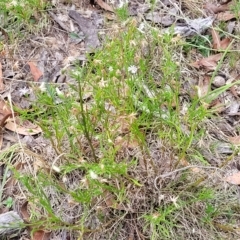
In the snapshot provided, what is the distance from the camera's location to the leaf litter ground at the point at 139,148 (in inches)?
70.9

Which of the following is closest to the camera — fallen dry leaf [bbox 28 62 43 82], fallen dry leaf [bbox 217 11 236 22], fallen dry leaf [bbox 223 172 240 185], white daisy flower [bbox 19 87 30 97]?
fallen dry leaf [bbox 223 172 240 185]

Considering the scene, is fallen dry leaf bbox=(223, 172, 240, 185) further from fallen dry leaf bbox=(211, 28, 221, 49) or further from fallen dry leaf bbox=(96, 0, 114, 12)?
fallen dry leaf bbox=(96, 0, 114, 12)

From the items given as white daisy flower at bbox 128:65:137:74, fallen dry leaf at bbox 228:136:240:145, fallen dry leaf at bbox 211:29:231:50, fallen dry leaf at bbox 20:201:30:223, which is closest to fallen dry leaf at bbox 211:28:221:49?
fallen dry leaf at bbox 211:29:231:50

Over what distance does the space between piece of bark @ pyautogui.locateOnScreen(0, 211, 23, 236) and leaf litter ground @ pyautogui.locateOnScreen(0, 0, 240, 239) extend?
0.08 ft

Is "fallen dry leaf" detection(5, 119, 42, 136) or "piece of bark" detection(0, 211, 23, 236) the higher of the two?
"fallen dry leaf" detection(5, 119, 42, 136)

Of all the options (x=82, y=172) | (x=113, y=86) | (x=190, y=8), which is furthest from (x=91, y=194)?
(x=190, y=8)

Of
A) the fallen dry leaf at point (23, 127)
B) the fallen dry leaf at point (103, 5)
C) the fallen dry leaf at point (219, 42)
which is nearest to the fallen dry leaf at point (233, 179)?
the fallen dry leaf at point (219, 42)

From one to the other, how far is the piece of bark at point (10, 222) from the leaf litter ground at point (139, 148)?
0.02 m

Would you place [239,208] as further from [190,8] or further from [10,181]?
[190,8]

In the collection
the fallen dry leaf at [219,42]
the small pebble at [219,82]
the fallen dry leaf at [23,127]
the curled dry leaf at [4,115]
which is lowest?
the fallen dry leaf at [23,127]

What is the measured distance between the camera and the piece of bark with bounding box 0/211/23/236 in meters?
1.81

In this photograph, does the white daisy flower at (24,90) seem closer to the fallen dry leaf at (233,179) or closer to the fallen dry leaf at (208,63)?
the fallen dry leaf at (208,63)

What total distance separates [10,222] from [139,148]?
0.58 m

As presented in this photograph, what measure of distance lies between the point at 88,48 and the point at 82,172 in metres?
0.71
